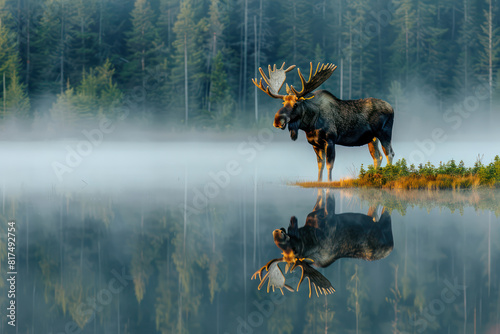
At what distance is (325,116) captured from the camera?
44.0 ft

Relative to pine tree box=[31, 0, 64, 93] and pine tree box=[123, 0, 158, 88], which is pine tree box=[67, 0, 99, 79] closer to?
pine tree box=[31, 0, 64, 93]

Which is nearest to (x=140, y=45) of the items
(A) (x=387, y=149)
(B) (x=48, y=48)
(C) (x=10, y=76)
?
(B) (x=48, y=48)

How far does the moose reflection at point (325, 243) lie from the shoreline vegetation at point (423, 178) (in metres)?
4.24

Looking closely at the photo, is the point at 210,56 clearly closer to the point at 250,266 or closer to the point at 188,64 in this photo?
the point at 188,64

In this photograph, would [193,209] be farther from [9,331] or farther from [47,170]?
[47,170]

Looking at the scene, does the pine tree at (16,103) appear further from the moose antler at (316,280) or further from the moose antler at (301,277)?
the moose antler at (316,280)

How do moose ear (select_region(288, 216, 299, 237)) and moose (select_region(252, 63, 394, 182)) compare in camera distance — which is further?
moose (select_region(252, 63, 394, 182))

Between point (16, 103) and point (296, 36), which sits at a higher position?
point (296, 36)

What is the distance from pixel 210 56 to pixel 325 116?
41.6 metres

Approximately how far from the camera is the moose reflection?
18.3ft

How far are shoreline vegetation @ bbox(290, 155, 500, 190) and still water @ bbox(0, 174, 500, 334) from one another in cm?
220

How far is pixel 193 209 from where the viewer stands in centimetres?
1041

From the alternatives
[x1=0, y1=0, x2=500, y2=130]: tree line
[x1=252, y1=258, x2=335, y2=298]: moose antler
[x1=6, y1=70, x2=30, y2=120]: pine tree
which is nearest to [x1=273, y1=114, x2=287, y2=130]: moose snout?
[x1=252, y1=258, x2=335, y2=298]: moose antler

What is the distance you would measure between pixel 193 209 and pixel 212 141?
108 feet
